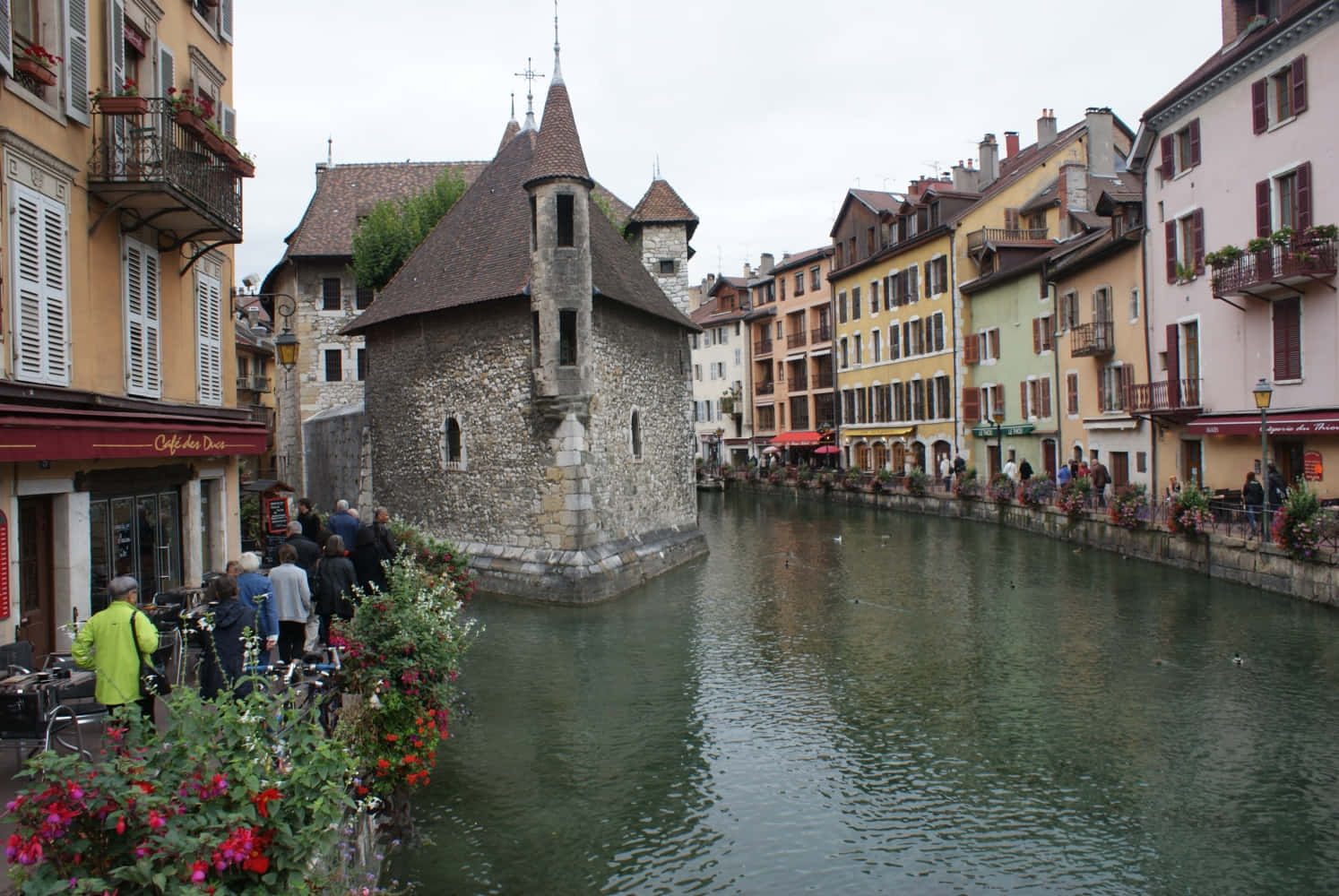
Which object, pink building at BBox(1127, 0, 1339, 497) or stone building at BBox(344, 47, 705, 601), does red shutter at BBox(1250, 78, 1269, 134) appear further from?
stone building at BBox(344, 47, 705, 601)

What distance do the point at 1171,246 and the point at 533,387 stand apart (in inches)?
646

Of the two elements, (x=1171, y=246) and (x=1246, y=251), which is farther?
(x=1171, y=246)

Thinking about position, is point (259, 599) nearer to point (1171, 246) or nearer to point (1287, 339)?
point (1287, 339)

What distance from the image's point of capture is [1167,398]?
25.3 m

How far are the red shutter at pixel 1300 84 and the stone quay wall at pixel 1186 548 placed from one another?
8.59m

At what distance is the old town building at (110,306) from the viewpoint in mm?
9242

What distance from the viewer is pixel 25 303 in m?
9.41

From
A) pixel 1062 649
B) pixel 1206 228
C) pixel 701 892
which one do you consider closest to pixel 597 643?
pixel 1062 649

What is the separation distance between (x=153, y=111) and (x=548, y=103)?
10509mm

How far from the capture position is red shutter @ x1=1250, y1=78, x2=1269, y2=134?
2106cm

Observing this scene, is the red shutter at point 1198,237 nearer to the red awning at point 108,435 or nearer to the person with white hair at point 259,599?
the red awning at point 108,435

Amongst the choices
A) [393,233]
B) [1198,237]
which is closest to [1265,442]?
[1198,237]

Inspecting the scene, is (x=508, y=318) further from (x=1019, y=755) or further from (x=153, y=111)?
(x=1019, y=755)

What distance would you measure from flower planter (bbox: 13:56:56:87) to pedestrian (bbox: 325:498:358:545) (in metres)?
5.24
